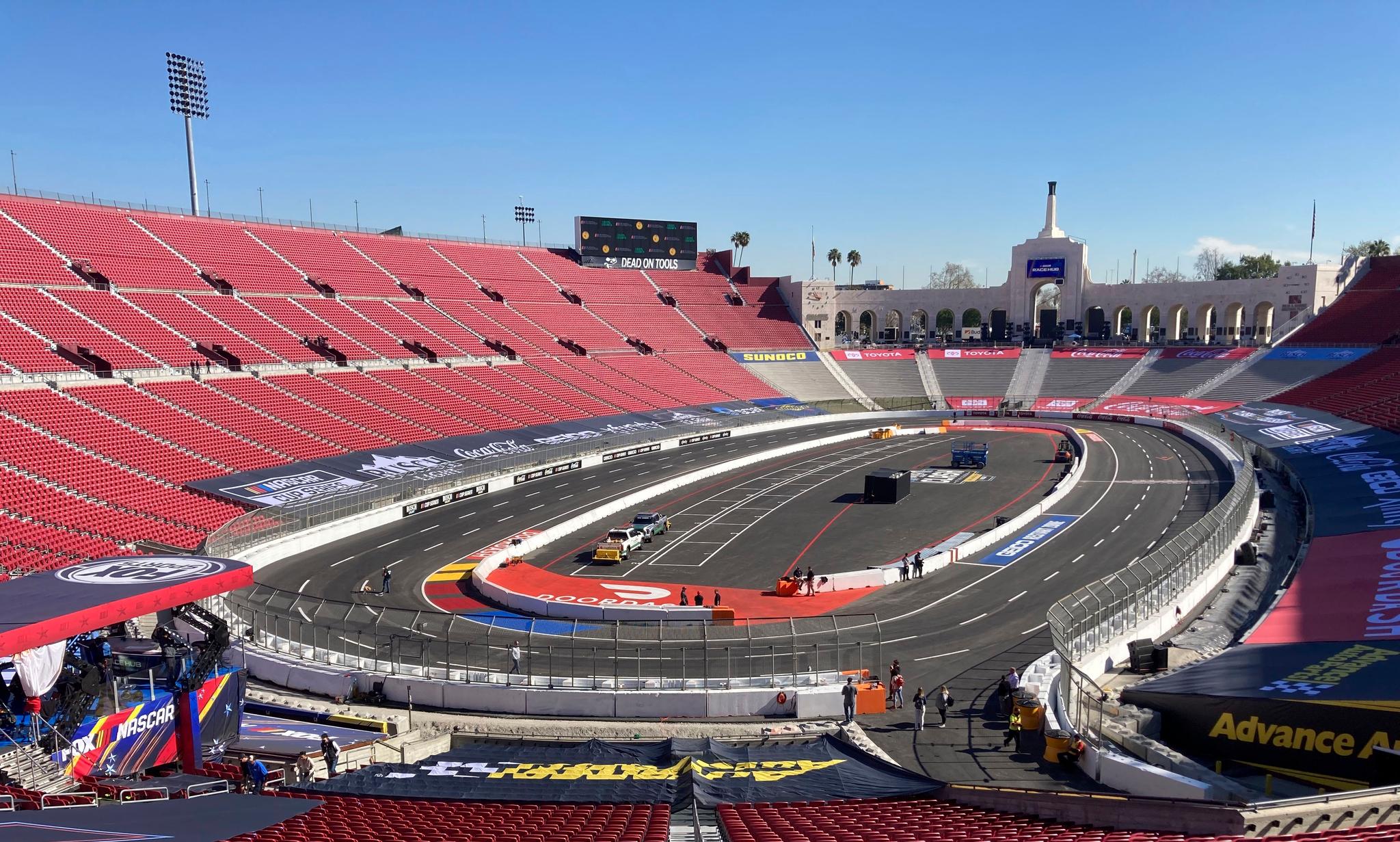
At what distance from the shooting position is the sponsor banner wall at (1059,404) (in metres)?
92.4

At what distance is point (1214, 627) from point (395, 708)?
2565 centimetres

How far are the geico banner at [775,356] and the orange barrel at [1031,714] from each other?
80601mm

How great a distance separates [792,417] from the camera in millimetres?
89312

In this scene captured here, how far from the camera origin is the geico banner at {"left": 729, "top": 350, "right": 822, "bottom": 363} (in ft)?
337

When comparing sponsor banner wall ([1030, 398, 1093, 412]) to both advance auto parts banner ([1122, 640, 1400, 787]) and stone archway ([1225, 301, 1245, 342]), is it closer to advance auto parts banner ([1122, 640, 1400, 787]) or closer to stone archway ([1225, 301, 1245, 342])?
stone archway ([1225, 301, 1245, 342])

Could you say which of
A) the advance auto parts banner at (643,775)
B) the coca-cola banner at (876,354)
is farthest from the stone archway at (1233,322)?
the advance auto parts banner at (643,775)

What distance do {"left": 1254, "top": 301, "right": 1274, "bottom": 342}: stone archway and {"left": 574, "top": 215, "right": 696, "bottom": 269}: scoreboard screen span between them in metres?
65.1

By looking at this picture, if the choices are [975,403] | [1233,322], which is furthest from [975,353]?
[1233,322]

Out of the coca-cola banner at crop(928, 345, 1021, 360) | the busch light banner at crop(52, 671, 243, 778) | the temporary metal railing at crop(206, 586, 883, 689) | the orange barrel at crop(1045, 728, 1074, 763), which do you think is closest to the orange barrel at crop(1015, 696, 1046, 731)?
the orange barrel at crop(1045, 728, 1074, 763)

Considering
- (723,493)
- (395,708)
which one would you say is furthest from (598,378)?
(395,708)

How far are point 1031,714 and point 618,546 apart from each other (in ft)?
69.8

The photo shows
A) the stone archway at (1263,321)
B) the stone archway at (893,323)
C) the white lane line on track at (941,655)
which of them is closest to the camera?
the white lane line on track at (941,655)

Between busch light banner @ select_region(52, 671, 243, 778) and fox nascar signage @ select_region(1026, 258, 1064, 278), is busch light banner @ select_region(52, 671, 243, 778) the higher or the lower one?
the lower one

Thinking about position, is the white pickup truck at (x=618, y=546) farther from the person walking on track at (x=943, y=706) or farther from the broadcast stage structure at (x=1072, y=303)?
the broadcast stage structure at (x=1072, y=303)
